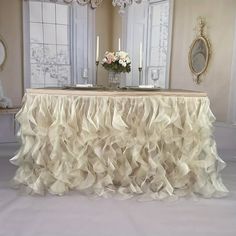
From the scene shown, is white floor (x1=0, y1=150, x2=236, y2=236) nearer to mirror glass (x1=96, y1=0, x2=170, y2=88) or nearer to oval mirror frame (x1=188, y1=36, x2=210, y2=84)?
oval mirror frame (x1=188, y1=36, x2=210, y2=84)

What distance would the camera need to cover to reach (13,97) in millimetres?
4801

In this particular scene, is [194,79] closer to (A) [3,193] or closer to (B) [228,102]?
(B) [228,102]

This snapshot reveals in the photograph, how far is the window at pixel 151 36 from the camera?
491 centimetres

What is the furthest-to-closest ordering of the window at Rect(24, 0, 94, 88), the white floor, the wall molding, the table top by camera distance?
the window at Rect(24, 0, 94, 88), the wall molding, the table top, the white floor

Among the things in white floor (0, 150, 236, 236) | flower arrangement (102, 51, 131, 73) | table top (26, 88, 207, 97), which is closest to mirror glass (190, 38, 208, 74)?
flower arrangement (102, 51, 131, 73)

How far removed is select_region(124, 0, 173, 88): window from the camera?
491 cm

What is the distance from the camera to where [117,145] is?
2434 mm

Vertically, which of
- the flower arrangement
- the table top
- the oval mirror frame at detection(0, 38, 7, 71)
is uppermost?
the oval mirror frame at detection(0, 38, 7, 71)

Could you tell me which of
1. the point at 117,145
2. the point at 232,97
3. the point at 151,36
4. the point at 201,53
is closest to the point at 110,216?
the point at 117,145

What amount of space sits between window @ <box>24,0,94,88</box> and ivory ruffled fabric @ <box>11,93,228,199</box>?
2735mm

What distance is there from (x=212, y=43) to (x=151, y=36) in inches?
49.4

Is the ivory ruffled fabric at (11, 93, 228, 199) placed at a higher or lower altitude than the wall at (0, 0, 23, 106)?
lower

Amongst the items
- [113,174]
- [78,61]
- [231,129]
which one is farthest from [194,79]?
[113,174]

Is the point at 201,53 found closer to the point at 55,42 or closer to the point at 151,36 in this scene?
the point at 151,36
